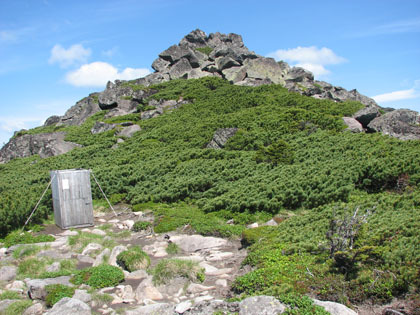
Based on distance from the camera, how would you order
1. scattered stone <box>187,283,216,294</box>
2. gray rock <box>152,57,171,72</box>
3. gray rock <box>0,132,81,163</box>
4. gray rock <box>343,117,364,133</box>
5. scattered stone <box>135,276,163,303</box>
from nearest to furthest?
scattered stone <box>135,276,163,303</box>
scattered stone <box>187,283,216,294</box>
gray rock <box>343,117,364,133</box>
gray rock <box>0,132,81,163</box>
gray rock <box>152,57,171,72</box>

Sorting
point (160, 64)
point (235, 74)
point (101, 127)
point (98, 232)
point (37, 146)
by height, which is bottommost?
point (98, 232)

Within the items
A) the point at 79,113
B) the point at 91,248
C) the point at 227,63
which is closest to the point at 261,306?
the point at 91,248

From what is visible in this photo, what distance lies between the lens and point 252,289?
22.3 feet

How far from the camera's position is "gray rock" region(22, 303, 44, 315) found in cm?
667

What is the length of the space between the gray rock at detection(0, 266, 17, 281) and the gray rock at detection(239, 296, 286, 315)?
6.06 meters

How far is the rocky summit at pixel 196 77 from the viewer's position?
75.7 feet

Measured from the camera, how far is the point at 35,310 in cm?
674

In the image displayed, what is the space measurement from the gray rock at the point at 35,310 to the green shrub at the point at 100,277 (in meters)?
1.04

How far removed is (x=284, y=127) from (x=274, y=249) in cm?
1502

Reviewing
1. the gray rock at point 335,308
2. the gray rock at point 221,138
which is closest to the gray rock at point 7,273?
the gray rock at point 335,308

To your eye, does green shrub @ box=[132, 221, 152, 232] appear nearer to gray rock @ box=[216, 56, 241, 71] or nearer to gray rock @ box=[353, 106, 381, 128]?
gray rock @ box=[353, 106, 381, 128]

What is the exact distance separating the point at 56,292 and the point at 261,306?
4.30 metres

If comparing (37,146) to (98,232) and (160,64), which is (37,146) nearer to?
(98,232)

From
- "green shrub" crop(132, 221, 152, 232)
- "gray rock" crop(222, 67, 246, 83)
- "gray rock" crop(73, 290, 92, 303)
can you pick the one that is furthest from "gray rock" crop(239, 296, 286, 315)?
"gray rock" crop(222, 67, 246, 83)
